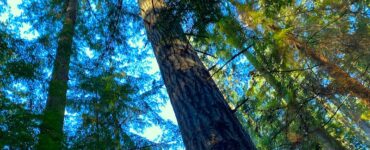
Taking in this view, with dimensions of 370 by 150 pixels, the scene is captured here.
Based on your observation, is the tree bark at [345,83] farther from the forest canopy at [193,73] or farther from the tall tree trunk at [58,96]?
the tall tree trunk at [58,96]

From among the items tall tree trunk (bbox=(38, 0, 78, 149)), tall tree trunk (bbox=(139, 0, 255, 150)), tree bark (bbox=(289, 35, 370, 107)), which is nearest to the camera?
tall tree trunk (bbox=(139, 0, 255, 150))

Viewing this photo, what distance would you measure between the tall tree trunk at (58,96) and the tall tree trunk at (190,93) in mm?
1527

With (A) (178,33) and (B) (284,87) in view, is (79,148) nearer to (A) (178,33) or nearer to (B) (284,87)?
(A) (178,33)

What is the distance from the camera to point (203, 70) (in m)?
4.07

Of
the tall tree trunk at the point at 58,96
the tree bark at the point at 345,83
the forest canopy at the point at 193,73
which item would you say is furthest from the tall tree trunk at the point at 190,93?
the tree bark at the point at 345,83

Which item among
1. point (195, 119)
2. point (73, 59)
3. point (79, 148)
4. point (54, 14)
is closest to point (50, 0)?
point (54, 14)

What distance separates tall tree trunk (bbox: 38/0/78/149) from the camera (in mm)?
4145

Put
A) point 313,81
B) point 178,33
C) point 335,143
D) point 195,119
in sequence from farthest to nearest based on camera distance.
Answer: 1. point 335,143
2. point 313,81
3. point 178,33
4. point 195,119

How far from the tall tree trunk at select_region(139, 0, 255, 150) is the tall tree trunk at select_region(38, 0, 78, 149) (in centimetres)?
153

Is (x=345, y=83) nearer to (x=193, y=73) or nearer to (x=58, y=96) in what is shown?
(x=193, y=73)

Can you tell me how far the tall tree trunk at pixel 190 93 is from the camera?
3.22 meters

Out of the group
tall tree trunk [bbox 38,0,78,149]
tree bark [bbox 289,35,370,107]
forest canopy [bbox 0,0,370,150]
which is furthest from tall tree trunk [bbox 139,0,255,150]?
tree bark [bbox 289,35,370,107]

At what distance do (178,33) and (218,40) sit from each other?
0.50 meters

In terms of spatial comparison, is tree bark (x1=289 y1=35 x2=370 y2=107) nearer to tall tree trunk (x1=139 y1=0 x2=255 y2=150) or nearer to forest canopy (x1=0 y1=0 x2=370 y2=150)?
forest canopy (x1=0 y1=0 x2=370 y2=150)
